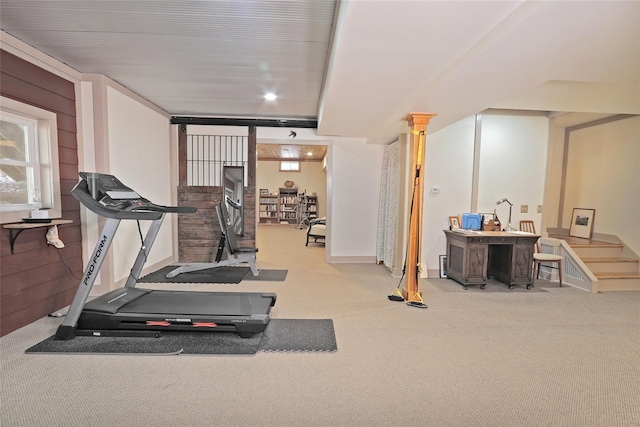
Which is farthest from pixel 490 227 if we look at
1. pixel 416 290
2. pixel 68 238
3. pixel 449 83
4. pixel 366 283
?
pixel 68 238

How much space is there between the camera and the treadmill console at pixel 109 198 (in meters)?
2.38

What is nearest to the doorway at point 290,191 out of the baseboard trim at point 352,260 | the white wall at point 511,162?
the baseboard trim at point 352,260

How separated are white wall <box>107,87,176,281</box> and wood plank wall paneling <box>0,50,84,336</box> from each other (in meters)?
0.44

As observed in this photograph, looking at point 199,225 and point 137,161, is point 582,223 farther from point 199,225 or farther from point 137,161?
point 137,161

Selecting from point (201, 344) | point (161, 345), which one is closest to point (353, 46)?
point (201, 344)

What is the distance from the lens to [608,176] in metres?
4.69

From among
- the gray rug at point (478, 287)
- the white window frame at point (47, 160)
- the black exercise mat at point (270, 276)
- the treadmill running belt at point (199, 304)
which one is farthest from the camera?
the black exercise mat at point (270, 276)

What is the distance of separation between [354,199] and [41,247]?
438cm

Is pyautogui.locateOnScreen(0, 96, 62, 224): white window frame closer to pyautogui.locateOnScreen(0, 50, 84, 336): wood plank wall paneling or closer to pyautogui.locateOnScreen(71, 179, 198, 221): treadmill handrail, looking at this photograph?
pyautogui.locateOnScreen(0, 50, 84, 336): wood plank wall paneling

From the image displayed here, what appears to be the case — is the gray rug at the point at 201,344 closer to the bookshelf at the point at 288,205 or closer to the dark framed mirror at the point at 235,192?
the dark framed mirror at the point at 235,192

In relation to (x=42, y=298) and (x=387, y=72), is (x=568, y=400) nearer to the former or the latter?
(x=387, y=72)

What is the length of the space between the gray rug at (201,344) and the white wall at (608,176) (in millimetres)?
5034

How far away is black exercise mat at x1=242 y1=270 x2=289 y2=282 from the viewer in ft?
14.6

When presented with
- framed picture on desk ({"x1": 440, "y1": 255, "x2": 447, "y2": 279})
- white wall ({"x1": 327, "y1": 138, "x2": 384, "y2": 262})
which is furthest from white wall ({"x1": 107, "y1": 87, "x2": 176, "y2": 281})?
framed picture on desk ({"x1": 440, "y1": 255, "x2": 447, "y2": 279})
